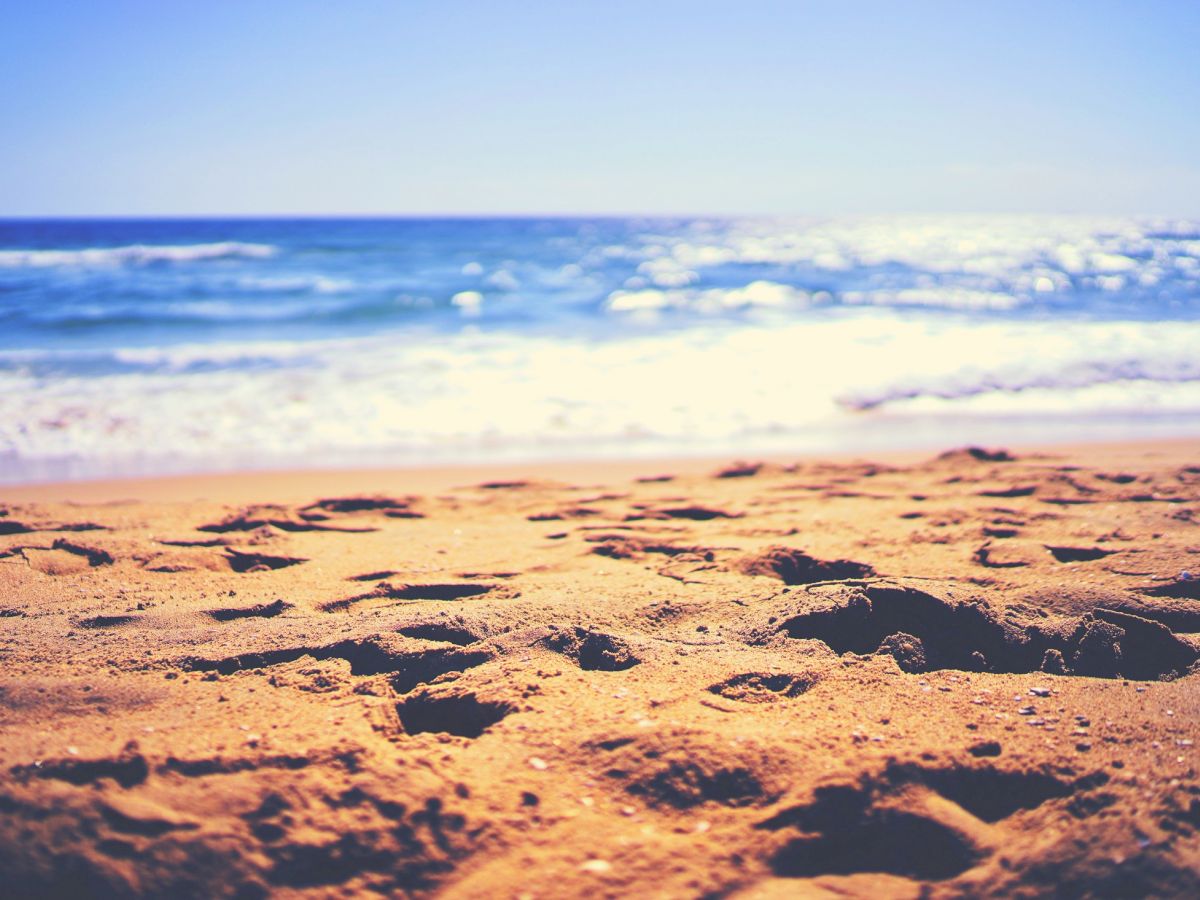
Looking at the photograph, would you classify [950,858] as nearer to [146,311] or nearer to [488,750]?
[488,750]

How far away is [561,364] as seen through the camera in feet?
30.6

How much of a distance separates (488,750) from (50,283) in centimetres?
1956

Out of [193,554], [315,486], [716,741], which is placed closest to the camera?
[716,741]

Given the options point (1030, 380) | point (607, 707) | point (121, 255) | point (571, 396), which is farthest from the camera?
point (121, 255)

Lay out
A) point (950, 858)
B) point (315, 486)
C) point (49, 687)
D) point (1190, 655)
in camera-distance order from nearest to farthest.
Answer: point (950, 858), point (49, 687), point (1190, 655), point (315, 486)

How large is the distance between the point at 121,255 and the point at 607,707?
27.8 metres

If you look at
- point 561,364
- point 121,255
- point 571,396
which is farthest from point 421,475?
point 121,255

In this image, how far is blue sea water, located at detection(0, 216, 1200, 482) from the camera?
21.2ft

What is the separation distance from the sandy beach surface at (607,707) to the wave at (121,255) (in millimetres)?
22801

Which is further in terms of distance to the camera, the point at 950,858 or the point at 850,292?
the point at 850,292

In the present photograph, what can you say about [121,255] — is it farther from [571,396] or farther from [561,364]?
[571,396]

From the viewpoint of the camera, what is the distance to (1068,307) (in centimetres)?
1571

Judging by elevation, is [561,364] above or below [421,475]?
above

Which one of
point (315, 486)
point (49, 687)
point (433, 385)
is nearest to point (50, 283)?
point (433, 385)
